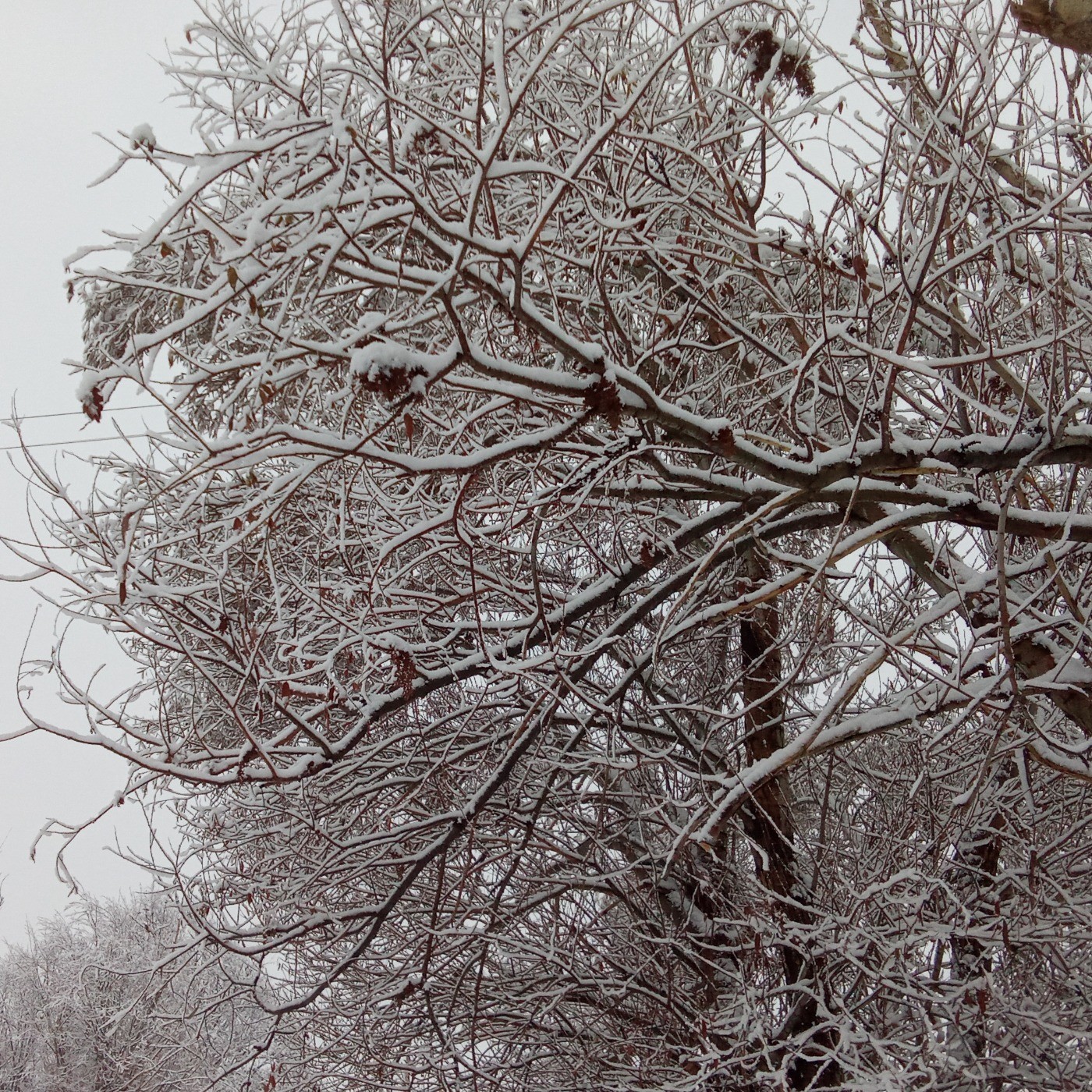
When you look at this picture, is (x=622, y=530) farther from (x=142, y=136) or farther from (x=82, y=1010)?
(x=82, y=1010)

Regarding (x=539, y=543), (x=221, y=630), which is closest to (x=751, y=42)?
(x=221, y=630)

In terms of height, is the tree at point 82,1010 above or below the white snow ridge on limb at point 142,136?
above

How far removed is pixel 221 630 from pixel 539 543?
333 centimetres

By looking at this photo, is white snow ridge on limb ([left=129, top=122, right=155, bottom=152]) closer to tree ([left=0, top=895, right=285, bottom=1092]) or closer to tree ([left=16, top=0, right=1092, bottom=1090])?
tree ([left=16, top=0, right=1092, bottom=1090])

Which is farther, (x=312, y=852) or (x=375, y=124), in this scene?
(x=312, y=852)

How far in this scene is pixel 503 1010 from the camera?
6.01 meters

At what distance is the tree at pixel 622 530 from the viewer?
279 centimetres

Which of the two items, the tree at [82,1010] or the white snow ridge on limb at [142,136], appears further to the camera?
the tree at [82,1010]

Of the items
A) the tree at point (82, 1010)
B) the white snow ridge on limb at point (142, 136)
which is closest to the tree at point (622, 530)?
the white snow ridge on limb at point (142, 136)

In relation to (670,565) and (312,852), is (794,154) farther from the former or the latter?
(312,852)

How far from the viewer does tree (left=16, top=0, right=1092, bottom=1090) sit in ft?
9.15

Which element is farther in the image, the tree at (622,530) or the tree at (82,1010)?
the tree at (82,1010)

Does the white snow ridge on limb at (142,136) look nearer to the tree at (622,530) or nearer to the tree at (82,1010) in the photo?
the tree at (622,530)

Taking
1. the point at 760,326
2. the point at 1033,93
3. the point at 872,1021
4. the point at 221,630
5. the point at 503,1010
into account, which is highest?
the point at 760,326
